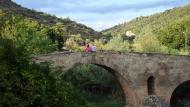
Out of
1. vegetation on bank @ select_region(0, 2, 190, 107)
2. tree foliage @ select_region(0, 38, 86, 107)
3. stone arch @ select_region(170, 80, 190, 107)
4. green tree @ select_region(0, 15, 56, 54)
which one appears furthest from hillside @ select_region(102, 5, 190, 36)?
tree foliage @ select_region(0, 38, 86, 107)

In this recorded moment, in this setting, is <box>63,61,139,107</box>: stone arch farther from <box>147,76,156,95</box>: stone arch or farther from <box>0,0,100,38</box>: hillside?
<box>0,0,100,38</box>: hillside

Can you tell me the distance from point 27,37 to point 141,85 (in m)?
10.1

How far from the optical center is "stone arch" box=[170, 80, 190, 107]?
142 ft

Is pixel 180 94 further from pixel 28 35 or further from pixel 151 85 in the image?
pixel 28 35

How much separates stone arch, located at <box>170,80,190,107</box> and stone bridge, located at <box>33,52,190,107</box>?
2.25 m

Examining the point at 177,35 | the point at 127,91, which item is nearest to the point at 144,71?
the point at 127,91

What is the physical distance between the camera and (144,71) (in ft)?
131

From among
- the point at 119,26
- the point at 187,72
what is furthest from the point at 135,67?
the point at 119,26

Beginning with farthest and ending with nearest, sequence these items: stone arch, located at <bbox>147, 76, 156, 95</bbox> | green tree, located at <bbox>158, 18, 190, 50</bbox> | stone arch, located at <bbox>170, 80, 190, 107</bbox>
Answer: green tree, located at <bbox>158, 18, 190, 50</bbox> < stone arch, located at <bbox>170, 80, 190, 107</bbox> < stone arch, located at <bbox>147, 76, 156, 95</bbox>

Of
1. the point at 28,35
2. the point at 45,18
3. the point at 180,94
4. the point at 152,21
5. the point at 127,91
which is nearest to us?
the point at 127,91

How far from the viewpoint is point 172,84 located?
1610 inches

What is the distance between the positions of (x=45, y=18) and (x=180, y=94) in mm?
41361

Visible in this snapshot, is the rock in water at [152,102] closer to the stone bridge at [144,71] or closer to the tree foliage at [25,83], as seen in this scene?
the tree foliage at [25,83]

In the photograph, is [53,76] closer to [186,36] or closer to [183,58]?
[183,58]
